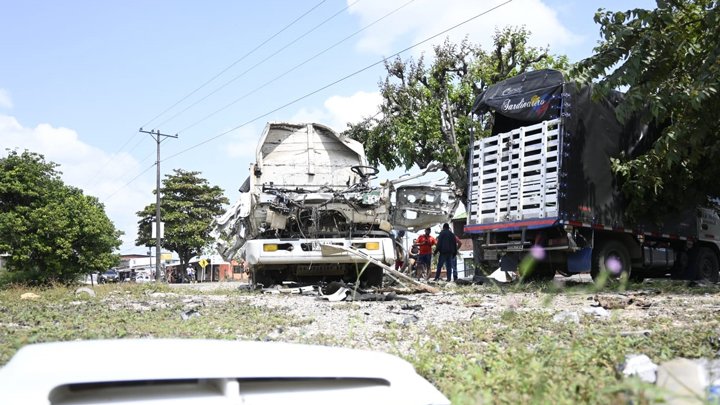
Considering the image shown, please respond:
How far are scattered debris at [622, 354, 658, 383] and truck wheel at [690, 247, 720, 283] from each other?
13057 mm

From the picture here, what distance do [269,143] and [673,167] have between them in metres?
8.09

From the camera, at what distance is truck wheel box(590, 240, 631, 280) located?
41.5 feet

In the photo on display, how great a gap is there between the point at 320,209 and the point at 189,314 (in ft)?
14.8

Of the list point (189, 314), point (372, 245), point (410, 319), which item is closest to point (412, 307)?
point (410, 319)

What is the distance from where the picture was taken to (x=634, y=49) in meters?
10.5

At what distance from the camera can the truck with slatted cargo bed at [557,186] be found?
1220 cm

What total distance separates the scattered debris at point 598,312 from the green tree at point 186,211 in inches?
2115

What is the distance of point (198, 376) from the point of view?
1637mm

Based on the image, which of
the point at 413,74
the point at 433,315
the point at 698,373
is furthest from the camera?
the point at 413,74

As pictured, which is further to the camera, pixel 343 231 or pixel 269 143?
pixel 269 143

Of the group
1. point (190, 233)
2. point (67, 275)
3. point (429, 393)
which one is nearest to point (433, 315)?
point (429, 393)

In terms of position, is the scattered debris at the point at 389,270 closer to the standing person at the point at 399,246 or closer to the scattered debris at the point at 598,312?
the standing person at the point at 399,246

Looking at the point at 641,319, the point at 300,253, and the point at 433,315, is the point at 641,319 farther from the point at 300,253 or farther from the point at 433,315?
the point at 300,253

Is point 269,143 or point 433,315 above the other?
point 269,143
